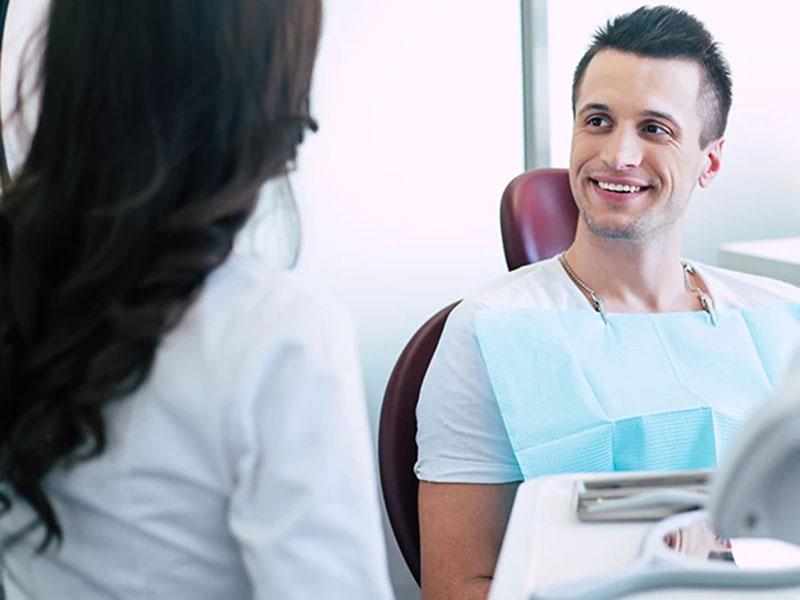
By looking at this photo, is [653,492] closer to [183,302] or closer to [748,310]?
[183,302]

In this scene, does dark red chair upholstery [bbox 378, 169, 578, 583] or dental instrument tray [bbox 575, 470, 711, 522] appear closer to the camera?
dental instrument tray [bbox 575, 470, 711, 522]

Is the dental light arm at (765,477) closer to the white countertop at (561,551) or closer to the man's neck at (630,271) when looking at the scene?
the white countertop at (561,551)

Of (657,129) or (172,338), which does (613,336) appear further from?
(172,338)

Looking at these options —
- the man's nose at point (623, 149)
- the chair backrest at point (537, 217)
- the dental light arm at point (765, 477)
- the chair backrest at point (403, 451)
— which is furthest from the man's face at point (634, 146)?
the dental light arm at point (765, 477)

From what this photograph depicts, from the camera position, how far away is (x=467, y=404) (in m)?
1.44

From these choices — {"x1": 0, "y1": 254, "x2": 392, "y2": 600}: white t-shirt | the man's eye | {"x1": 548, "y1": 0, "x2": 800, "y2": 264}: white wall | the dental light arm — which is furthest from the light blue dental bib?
{"x1": 548, "y1": 0, "x2": 800, "y2": 264}: white wall

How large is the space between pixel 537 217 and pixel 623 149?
0.19 m

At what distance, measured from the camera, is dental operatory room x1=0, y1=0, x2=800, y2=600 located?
2.53ft

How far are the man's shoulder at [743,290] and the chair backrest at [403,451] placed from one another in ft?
1.41

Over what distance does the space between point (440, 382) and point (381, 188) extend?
2.75 feet

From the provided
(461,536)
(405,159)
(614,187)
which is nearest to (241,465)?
(461,536)

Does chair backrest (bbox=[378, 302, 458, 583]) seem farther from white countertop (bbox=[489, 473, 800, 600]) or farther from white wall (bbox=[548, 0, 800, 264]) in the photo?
white wall (bbox=[548, 0, 800, 264])

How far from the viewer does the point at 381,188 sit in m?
2.23

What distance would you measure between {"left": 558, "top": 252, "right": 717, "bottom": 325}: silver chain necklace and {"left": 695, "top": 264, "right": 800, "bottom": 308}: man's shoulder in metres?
0.01
